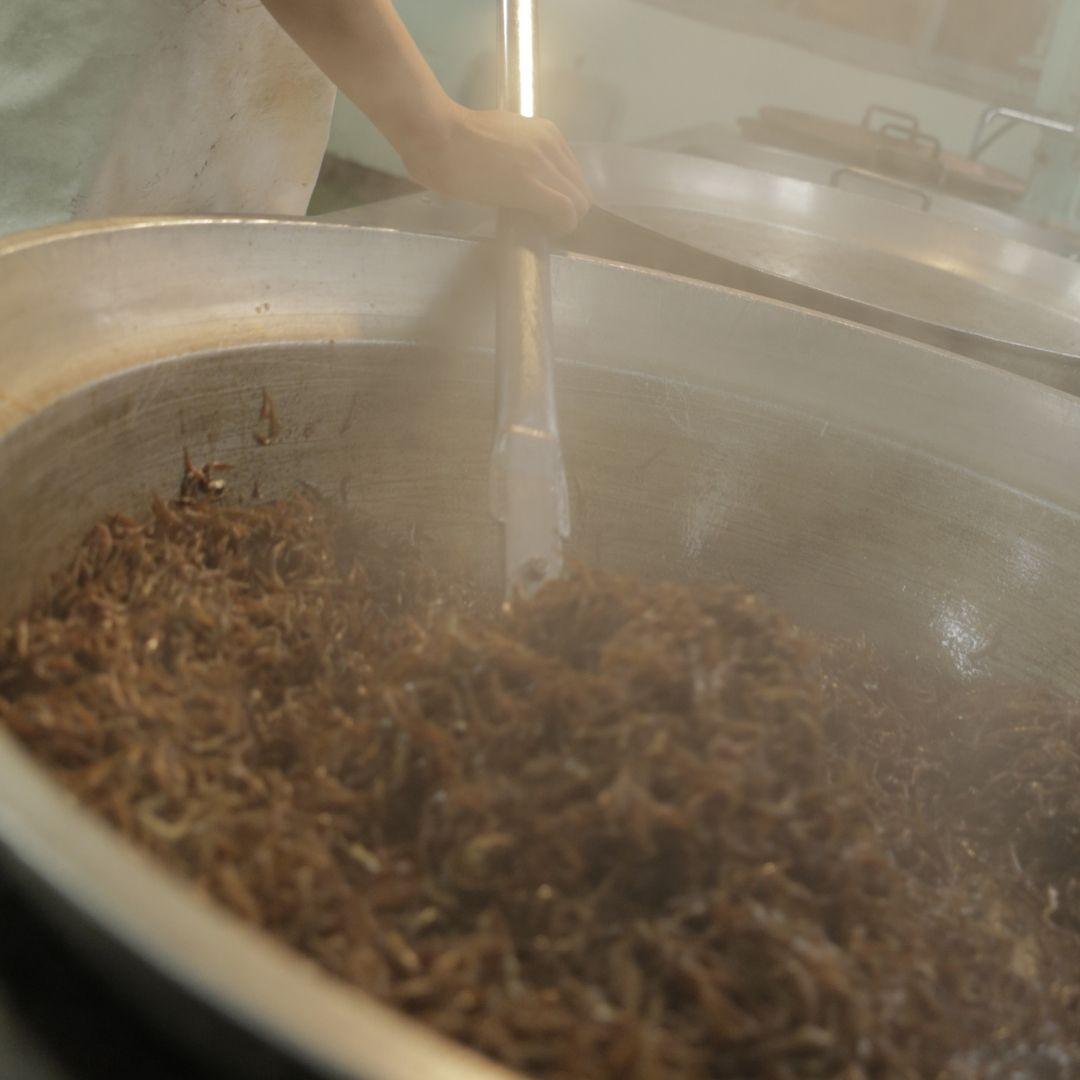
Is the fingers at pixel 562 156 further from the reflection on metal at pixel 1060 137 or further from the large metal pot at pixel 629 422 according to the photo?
the reflection on metal at pixel 1060 137

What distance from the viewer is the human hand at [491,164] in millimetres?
1645

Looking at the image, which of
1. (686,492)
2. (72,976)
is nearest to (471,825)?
(72,976)

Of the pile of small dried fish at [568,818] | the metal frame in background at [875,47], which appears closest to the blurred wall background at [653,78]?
the metal frame in background at [875,47]

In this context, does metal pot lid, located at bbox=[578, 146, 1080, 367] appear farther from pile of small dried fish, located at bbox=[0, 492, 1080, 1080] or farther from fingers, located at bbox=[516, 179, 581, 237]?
pile of small dried fish, located at bbox=[0, 492, 1080, 1080]

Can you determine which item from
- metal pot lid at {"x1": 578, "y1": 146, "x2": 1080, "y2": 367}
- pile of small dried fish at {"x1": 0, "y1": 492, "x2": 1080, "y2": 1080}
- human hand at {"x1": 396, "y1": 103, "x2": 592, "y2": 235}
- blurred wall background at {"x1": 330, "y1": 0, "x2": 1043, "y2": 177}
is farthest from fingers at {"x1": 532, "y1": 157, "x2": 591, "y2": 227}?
blurred wall background at {"x1": 330, "y1": 0, "x2": 1043, "y2": 177}

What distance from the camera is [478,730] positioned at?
3.12 ft

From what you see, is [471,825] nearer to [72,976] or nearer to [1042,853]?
[72,976]

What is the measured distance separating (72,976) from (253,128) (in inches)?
66.2

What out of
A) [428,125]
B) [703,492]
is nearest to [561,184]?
[428,125]

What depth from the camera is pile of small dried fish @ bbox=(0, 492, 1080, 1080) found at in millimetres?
771

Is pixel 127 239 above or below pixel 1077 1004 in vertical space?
above

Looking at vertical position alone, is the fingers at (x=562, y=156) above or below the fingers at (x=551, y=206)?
above

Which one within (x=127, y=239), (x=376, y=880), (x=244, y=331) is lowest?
(x=376, y=880)

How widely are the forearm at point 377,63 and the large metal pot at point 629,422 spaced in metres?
0.20
